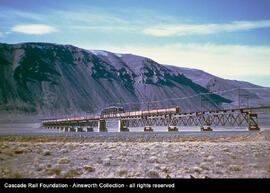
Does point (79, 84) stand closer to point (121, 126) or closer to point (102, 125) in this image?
point (102, 125)

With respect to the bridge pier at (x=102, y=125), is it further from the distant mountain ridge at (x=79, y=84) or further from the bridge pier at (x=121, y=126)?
the distant mountain ridge at (x=79, y=84)

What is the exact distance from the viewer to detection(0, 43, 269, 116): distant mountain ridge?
12138 cm

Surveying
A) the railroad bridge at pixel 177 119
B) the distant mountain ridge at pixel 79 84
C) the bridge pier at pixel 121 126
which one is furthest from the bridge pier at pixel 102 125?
the distant mountain ridge at pixel 79 84

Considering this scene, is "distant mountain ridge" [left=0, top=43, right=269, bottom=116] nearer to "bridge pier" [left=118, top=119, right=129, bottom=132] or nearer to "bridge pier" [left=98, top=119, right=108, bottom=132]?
"bridge pier" [left=98, top=119, right=108, bottom=132]

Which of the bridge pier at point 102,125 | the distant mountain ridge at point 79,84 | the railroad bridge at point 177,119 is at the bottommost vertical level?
the bridge pier at point 102,125

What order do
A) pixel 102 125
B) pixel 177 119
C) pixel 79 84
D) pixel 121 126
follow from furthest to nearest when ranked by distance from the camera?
pixel 79 84, pixel 102 125, pixel 121 126, pixel 177 119

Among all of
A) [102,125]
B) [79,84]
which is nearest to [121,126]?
[102,125]

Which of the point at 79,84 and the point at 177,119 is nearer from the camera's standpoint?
the point at 177,119

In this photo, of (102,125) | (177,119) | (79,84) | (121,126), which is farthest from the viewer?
(79,84)

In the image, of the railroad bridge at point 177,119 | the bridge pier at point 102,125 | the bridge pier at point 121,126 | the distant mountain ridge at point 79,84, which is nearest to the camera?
the railroad bridge at point 177,119

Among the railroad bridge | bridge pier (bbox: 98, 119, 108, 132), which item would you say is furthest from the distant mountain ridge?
the railroad bridge

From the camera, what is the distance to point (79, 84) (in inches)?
5591

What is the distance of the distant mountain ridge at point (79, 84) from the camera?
121m

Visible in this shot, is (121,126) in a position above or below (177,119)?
below
